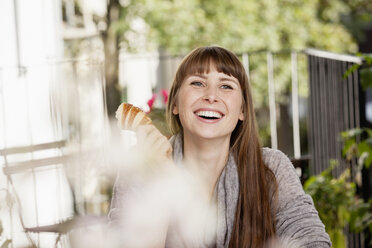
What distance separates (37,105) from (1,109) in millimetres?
312

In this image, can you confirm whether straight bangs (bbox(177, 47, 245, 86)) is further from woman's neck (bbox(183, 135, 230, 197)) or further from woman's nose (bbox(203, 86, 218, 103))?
woman's neck (bbox(183, 135, 230, 197))

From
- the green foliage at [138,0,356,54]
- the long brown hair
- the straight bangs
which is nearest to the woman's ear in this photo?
the long brown hair

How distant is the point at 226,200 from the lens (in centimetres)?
186

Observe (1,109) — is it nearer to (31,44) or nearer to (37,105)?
(37,105)

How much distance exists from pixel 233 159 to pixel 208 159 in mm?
86

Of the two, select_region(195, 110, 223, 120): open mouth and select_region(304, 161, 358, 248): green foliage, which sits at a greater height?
select_region(195, 110, 223, 120): open mouth

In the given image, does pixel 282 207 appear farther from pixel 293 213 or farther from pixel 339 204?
pixel 339 204

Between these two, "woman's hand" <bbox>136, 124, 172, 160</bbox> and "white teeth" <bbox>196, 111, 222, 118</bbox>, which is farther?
"white teeth" <bbox>196, 111, 222, 118</bbox>

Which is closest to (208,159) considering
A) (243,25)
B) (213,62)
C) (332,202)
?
(213,62)

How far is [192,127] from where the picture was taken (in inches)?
72.2

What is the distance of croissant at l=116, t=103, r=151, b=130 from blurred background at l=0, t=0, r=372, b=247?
787 millimetres

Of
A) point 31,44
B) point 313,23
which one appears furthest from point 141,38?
point 31,44

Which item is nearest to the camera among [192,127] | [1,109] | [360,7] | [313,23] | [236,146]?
[192,127]

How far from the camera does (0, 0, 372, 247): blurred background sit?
13.1ft
